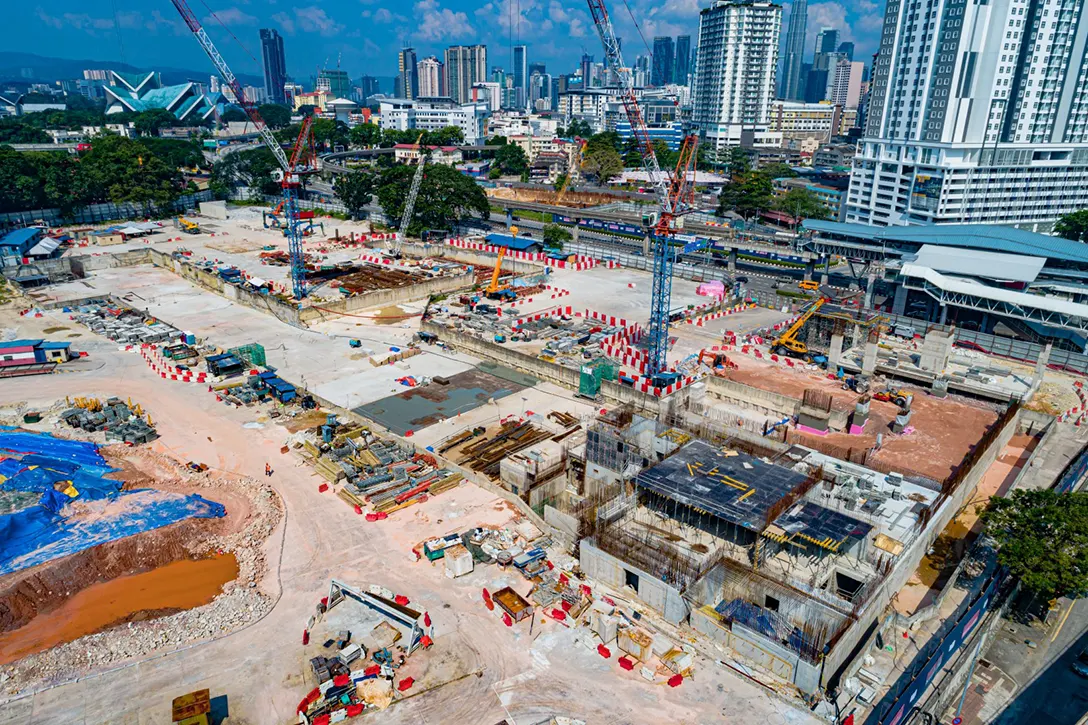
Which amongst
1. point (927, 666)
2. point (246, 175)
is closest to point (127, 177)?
point (246, 175)

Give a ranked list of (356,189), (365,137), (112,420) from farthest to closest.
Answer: (365,137) → (356,189) → (112,420)

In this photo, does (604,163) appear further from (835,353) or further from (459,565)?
(459,565)

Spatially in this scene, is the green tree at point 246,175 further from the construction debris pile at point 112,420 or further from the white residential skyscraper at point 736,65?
the white residential skyscraper at point 736,65

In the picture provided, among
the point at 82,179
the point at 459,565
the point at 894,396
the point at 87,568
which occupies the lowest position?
the point at 87,568

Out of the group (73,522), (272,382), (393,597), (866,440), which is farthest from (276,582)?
(866,440)

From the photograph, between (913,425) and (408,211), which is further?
(408,211)

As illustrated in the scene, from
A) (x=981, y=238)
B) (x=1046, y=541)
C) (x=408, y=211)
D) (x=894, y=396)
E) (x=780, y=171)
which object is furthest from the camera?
(x=780, y=171)

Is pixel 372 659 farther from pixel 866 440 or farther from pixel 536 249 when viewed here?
pixel 536 249
